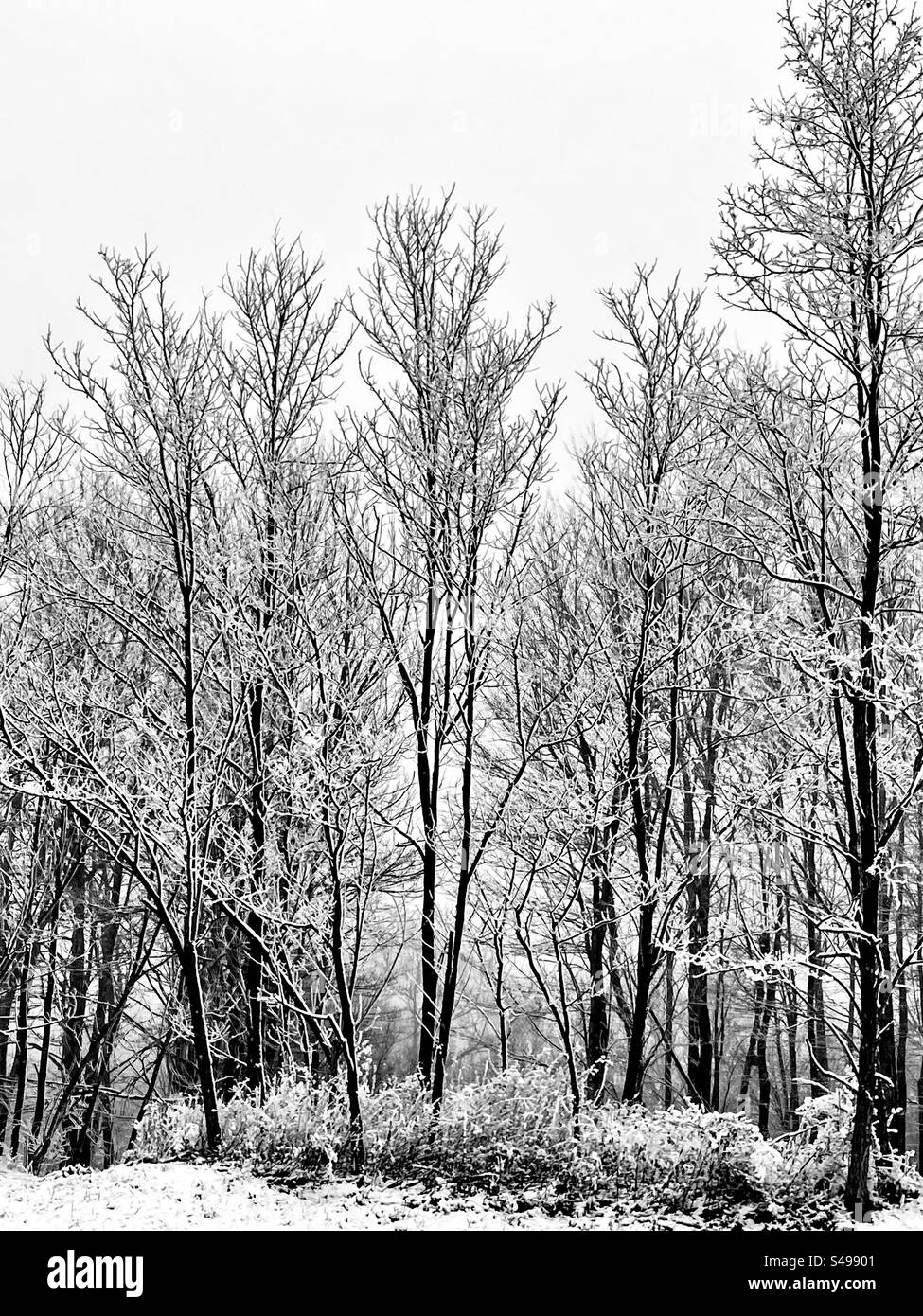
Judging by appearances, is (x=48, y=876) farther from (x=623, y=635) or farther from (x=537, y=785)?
(x=623, y=635)

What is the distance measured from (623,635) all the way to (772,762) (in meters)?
2.07

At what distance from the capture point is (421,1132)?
251 inches

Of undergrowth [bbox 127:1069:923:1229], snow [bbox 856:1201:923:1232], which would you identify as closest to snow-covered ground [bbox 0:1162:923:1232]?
snow [bbox 856:1201:923:1232]

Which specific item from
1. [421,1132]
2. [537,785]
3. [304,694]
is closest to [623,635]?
[537,785]

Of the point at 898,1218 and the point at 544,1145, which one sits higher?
the point at 544,1145

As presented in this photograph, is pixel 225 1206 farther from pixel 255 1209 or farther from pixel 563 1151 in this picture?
pixel 563 1151

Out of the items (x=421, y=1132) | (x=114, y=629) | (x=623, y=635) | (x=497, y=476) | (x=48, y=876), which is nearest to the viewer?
(x=421, y=1132)

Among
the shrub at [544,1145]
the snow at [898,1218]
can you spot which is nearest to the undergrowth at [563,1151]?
the shrub at [544,1145]

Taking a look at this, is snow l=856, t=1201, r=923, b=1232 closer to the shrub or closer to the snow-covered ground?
the snow-covered ground

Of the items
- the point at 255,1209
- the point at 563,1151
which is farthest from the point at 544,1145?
the point at 255,1209

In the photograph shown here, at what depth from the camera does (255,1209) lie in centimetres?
557

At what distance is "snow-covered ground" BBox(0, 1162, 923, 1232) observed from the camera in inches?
210

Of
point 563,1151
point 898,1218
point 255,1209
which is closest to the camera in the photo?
point 898,1218
